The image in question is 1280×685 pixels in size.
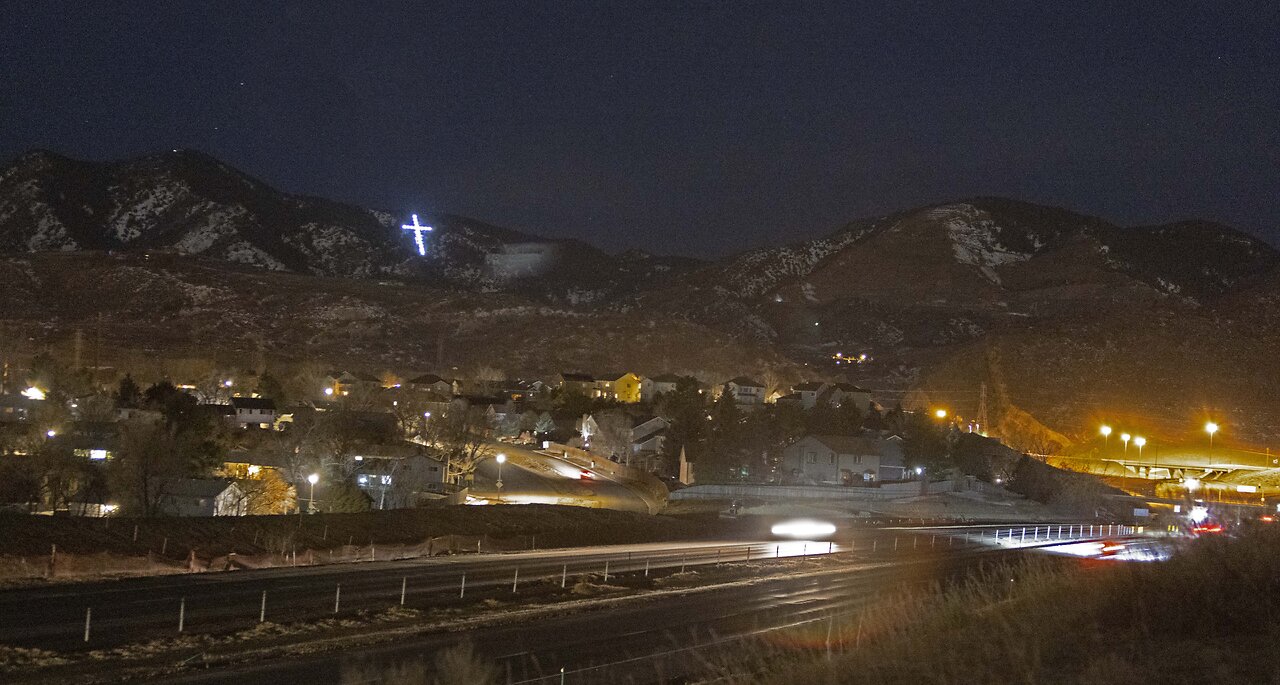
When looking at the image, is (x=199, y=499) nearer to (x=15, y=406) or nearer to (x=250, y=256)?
(x=15, y=406)

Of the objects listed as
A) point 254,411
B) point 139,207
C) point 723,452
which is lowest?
point 723,452

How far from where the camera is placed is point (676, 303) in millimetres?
166250

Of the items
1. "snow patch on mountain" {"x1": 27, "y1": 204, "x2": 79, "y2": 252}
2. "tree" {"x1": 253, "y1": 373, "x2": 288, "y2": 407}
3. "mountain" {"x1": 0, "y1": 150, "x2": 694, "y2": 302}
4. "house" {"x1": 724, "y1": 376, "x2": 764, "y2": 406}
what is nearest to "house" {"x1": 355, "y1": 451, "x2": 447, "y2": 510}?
"tree" {"x1": 253, "y1": 373, "x2": 288, "y2": 407}

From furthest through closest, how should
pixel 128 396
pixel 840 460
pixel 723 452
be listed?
pixel 840 460 < pixel 723 452 < pixel 128 396

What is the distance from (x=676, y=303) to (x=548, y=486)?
114134 millimetres

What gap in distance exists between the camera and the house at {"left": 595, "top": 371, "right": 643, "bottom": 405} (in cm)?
9404

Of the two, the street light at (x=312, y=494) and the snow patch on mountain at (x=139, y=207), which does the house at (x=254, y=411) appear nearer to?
the street light at (x=312, y=494)

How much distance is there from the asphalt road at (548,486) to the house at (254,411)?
1393 cm

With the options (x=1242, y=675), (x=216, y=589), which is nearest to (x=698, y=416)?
(x=216, y=589)

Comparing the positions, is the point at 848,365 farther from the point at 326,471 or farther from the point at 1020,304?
the point at 326,471

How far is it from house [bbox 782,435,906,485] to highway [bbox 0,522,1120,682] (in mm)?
29522

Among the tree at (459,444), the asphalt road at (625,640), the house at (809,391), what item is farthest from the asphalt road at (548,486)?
the house at (809,391)

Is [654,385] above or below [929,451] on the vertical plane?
above

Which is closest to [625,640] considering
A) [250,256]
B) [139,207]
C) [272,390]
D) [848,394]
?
[272,390]
